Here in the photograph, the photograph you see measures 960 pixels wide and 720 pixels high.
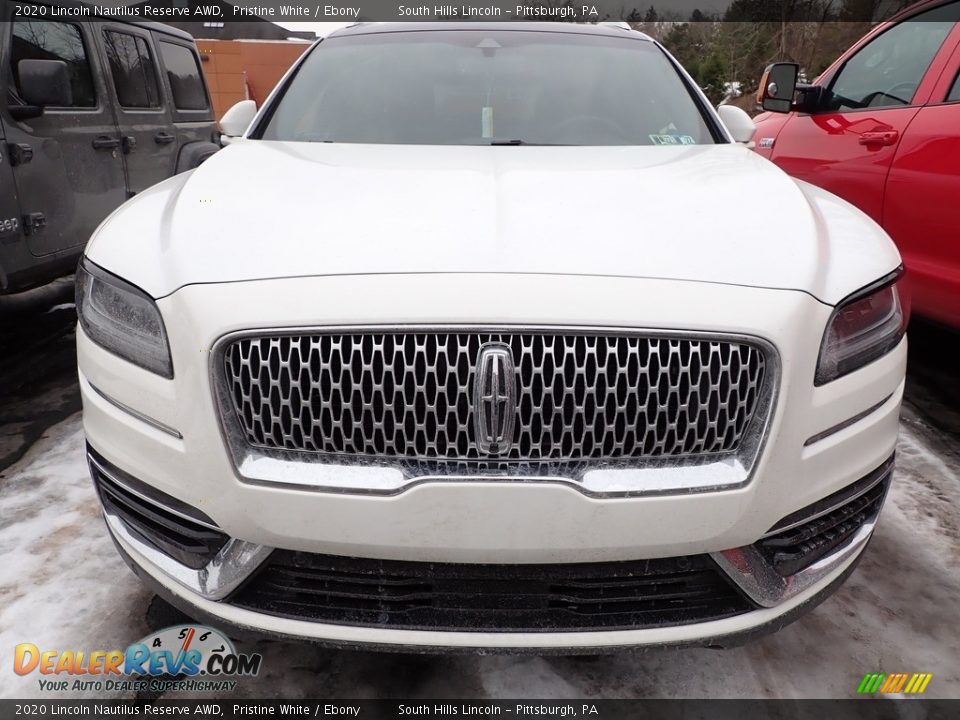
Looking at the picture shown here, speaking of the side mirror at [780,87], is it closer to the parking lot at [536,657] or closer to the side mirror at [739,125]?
the side mirror at [739,125]

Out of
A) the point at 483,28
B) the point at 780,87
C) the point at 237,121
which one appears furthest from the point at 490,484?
the point at 780,87

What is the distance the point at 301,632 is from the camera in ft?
4.71

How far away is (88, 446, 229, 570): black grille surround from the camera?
58.1 inches

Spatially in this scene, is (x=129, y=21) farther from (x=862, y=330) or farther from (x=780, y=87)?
(x=862, y=330)

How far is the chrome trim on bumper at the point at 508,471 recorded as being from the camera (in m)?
1.32

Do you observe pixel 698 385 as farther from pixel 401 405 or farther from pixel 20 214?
pixel 20 214

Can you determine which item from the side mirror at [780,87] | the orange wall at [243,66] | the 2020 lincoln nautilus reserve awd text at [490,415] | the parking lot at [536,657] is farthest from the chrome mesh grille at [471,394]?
the orange wall at [243,66]

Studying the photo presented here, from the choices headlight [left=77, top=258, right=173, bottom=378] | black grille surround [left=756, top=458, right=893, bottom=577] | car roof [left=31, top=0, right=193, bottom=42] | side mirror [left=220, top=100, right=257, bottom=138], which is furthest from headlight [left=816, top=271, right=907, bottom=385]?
car roof [left=31, top=0, right=193, bottom=42]

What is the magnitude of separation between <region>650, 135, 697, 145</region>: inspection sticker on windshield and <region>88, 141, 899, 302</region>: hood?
0.36 metres

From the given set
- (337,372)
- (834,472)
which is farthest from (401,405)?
(834,472)

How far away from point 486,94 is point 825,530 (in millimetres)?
1847

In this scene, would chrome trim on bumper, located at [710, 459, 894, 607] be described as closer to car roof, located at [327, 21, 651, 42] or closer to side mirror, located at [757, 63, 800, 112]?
car roof, located at [327, 21, 651, 42]

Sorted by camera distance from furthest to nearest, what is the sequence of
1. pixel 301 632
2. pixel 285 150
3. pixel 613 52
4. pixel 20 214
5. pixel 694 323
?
pixel 20 214 → pixel 613 52 → pixel 285 150 → pixel 301 632 → pixel 694 323

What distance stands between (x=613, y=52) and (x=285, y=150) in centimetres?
141
